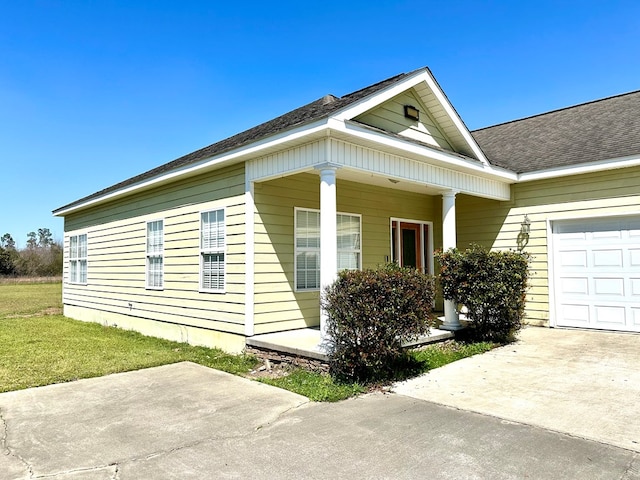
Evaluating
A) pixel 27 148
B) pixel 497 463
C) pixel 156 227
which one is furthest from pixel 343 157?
pixel 27 148

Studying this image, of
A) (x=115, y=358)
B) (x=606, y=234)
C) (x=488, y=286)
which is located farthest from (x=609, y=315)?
(x=115, y=358)

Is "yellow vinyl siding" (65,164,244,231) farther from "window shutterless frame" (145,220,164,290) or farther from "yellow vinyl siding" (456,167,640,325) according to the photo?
"yellow vinyl siding" (456,167,640,325)

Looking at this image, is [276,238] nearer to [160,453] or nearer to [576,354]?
[160,453]

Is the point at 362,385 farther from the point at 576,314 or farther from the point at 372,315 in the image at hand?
the point at 576,314

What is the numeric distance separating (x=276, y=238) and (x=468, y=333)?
3988 millimetres

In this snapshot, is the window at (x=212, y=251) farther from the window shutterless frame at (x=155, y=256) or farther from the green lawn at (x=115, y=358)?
the window shutterless frame at (x=155, y=256)

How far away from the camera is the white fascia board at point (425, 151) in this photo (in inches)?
223

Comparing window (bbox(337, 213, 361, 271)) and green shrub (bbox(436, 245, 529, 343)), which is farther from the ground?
window (bbox(337, 213, 361, 271))

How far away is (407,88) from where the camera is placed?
688 centimetres

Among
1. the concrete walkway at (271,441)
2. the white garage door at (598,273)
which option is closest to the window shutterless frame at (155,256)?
the concrete walkway at (271,441)

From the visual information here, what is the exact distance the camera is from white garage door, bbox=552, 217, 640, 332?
7.90m

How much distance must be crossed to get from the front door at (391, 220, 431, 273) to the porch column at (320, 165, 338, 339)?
4.27m

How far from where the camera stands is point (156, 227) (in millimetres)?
9469

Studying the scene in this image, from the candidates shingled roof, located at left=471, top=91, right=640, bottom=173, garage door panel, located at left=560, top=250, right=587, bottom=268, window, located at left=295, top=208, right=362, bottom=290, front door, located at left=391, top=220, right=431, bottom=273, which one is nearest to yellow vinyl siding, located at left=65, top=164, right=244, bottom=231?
window, located at left=295, top=208, right=362, bottom=290
